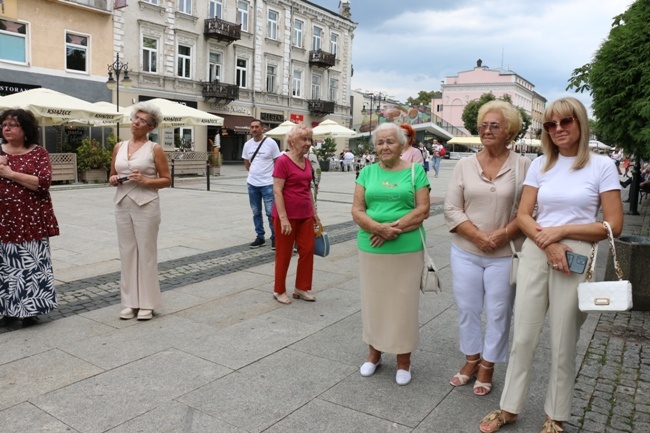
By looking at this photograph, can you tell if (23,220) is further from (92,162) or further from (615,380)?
(92,162)

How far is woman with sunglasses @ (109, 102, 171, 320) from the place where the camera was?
15.4ft

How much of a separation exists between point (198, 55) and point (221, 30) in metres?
1.87

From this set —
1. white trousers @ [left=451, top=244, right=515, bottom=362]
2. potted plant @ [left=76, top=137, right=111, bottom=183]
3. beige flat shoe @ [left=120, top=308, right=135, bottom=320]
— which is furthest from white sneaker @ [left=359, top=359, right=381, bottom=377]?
potted plant @ [left=76, top=137, right=111, bottom=183]

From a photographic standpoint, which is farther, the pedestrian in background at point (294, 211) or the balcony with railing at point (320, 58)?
the balcony with railing at point (320, 58)

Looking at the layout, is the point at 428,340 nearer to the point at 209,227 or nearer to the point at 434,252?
the point at 434,252

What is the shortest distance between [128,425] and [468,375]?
83.6 inches

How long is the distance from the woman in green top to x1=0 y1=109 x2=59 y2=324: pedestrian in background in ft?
9.25

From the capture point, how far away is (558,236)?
9.05 ft

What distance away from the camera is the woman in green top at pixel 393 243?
3529 mm

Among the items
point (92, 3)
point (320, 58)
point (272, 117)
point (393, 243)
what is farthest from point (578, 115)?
point (320, 58)

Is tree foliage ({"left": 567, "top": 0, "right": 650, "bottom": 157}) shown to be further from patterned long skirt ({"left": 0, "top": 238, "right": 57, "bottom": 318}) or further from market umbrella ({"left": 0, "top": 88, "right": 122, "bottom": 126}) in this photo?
market umbrella ({"left": 0, "top": 88, "right": 122, "bottom": 126})

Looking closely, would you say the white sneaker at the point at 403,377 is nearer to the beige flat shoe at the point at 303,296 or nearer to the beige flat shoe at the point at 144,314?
the beige flat shoe at the point at 303,296

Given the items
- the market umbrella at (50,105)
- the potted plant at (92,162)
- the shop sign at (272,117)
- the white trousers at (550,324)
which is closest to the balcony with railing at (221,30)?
the shop sign at (272,117)

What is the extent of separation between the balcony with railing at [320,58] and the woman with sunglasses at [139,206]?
114ft
